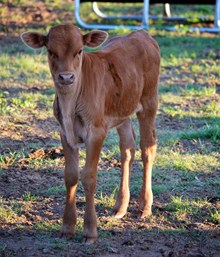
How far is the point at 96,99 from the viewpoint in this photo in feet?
20.2

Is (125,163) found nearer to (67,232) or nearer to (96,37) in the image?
(67,232)

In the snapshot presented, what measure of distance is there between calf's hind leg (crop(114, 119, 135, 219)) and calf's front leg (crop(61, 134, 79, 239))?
61 centimetres

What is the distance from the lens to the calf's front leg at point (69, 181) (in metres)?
6.22

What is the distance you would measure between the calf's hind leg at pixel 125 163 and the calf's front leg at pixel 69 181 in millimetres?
606

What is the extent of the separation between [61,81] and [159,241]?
5.20 feet

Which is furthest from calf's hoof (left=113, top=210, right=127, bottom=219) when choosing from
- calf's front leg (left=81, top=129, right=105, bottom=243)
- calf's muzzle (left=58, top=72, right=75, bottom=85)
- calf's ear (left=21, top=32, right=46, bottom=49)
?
calf's ear (left=21, top=32, right=46, bottom=49)

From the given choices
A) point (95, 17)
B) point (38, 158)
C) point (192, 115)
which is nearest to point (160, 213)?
point (38, 158)

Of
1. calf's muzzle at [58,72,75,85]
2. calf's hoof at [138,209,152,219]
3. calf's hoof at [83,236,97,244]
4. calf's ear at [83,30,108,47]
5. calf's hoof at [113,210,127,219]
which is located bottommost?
calf's hoof at [138,209,152,219]

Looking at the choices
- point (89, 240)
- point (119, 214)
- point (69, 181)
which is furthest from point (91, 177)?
point (119, 214)

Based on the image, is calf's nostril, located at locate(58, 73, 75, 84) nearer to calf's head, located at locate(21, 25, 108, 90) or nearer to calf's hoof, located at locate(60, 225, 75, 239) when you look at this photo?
calf's head, located at locate(21, 25, 108, 90)

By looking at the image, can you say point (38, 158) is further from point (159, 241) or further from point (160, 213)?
point (159, 241)

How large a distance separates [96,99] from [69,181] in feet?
2.40

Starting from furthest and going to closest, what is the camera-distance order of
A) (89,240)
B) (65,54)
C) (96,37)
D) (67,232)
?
(96,37), (67,232), (89,240), (65,54)

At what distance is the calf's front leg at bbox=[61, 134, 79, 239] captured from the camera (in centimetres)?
622
